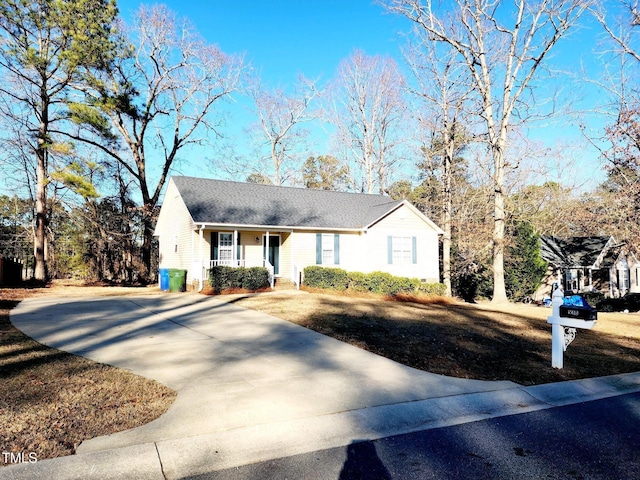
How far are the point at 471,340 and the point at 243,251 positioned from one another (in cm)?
1365

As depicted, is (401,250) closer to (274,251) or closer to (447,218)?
(447,218)

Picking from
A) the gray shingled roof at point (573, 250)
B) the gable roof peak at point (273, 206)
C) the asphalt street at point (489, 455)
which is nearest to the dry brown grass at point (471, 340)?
the asphalt street at point (489, 455)

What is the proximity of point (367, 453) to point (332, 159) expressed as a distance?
126ft

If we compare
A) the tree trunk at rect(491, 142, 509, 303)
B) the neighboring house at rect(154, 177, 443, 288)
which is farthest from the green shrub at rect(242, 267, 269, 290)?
the tree trunk at rect(491, 142, 509, 303)

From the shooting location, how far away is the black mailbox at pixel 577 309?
611 cm

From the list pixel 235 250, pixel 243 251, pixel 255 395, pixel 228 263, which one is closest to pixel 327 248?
pixel 243 251

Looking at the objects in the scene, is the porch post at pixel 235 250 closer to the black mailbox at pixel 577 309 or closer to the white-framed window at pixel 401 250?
the white-framed window at pixel 401 250

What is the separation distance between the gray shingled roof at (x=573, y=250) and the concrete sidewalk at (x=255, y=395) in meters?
25.6

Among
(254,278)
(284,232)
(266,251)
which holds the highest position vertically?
(284,232)

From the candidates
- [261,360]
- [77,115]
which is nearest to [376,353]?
[261,360]

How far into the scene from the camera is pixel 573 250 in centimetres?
3039

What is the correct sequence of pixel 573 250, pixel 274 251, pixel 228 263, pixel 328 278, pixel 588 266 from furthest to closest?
1. pixel 573 250
2. pixel 588 266
3. pixel 274 251
4. pixel 228 263
5. pixel 328 278

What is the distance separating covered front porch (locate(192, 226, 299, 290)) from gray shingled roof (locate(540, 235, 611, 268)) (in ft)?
61.3

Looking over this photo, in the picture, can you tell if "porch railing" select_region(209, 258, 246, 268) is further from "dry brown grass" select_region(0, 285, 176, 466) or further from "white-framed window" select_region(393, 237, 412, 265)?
"dry brown grass" select_region(0, 285, 176, 466)
